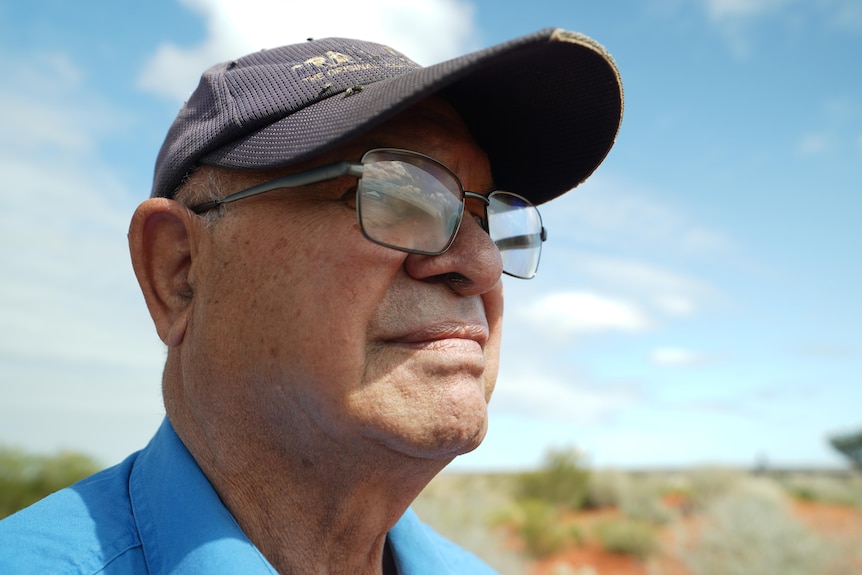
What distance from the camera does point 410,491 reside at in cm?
207

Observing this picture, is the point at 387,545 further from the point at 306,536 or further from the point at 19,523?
the point at 19,523

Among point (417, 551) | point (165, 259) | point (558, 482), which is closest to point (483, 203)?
point (165, 259)

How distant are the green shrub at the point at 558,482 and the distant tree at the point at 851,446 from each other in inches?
461

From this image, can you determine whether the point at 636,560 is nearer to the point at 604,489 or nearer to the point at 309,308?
the point at 604,489

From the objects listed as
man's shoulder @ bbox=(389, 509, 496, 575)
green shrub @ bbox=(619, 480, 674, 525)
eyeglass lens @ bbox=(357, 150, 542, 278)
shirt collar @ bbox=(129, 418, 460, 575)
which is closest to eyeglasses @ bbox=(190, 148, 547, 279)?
eyeglass lens @ bbox=(357, 150, 542, 278)

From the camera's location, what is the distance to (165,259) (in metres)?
2.14

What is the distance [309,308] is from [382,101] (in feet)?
1.72

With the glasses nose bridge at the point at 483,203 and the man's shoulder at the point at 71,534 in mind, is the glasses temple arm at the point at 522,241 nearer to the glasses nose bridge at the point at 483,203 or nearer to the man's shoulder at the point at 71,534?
the glasses nose bridge at the point at 483,203

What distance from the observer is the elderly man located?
178 cm

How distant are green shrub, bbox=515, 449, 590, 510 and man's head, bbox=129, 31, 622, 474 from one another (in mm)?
21611

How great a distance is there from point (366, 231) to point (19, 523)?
1.09 meters

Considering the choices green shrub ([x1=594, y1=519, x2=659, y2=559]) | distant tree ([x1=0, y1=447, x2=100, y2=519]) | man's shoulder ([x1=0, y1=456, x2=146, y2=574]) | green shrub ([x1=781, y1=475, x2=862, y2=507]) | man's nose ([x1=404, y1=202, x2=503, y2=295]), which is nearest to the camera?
man's shoulder ([x1=0, y1=456, x2=146, y2=574])

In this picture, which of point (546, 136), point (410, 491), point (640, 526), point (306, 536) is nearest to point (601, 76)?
point (546, 136)

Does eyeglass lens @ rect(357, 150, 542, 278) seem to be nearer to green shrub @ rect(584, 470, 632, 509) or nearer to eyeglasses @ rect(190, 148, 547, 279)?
eyeglasses @ rect(190, 148, 547, 279)
